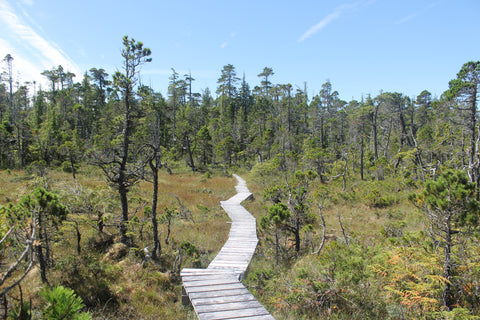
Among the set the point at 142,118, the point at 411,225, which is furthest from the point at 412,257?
the point at 142,118

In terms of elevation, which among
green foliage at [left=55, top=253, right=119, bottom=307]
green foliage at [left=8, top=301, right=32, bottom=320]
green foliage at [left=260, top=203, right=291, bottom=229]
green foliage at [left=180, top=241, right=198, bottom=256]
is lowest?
green foliage at [left=180, top=241, right=198, bottom=256]

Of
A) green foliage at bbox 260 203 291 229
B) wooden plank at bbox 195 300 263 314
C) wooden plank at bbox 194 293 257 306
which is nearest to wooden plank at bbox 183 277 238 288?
wooden plank at bbox 194 293 257 306

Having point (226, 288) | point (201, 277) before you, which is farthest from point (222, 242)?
point (226, 288)

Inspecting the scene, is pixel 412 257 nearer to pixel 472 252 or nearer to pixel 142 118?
pixel 472 252

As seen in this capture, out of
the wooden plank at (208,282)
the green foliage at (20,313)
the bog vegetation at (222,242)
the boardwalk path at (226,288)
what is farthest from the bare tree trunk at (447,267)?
the green foliage at (20,313)

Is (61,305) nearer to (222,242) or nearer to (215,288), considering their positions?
(215,288)

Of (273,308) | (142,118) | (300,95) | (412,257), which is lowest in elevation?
(273,308)

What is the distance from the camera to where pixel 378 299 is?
516 centimetres

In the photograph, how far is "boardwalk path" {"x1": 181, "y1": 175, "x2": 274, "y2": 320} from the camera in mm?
4844

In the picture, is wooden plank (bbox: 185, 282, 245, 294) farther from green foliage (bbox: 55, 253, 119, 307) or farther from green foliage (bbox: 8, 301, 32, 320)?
green foliage (bbox: 8, 301, 32, 320)

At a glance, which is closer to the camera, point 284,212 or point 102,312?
point 102,312

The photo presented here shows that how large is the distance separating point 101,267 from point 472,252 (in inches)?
322

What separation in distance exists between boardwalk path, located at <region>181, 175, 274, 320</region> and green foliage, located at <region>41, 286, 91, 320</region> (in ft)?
10.5

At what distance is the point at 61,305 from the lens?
1945 mm
